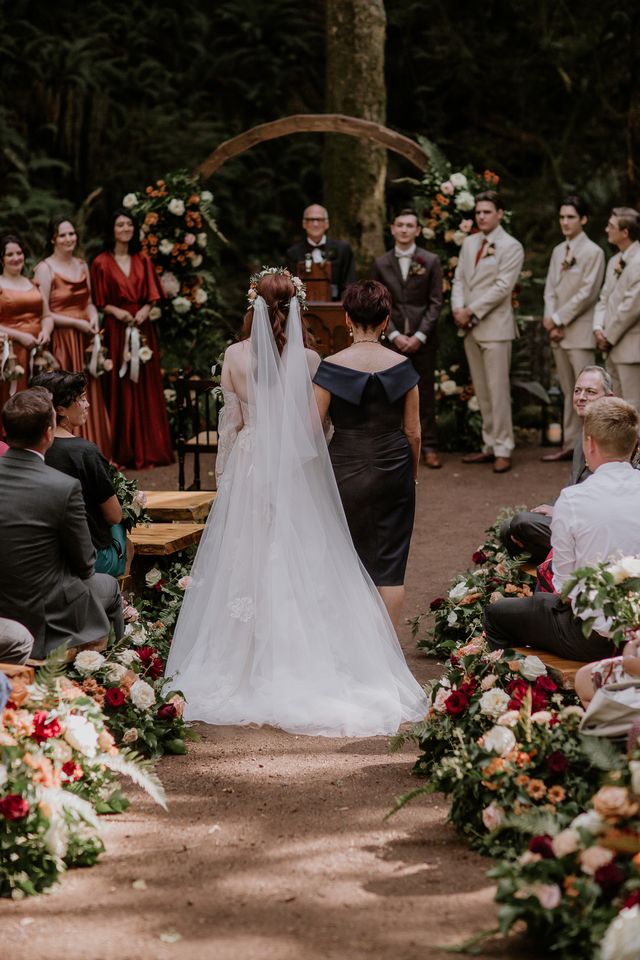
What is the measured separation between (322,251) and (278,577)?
5.59 metres

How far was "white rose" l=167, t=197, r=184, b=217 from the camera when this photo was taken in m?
11.1

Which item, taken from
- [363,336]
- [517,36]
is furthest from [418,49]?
[363,336]

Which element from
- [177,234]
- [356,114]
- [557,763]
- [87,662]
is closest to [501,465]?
[177,234]

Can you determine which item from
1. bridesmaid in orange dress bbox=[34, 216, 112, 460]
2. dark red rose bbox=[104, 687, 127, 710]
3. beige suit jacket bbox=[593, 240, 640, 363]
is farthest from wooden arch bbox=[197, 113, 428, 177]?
dark red rose bbox=[104, 687, 127, 710]

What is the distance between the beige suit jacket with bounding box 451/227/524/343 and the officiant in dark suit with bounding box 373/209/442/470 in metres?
0.28

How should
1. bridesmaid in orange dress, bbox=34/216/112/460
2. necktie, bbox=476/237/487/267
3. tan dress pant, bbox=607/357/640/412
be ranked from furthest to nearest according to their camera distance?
necktie, bbox=476/237/487/267 < tan dress pant, bbox=607/357/640/412 < bridesmaid in orange dress, bbox=34/216/112/460

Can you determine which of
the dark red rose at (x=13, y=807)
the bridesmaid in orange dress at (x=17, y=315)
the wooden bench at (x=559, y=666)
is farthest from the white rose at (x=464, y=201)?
the dark red rose at (x=13, y=807)

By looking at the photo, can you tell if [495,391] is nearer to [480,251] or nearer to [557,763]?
[480,251]

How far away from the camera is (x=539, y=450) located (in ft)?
37.1

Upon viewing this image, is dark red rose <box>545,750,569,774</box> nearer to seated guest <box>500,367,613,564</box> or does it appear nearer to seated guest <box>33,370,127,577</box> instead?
seated guest <box>500,367,613,564</box>

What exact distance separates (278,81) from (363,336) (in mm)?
11857

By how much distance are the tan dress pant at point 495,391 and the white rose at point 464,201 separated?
1.24 metres

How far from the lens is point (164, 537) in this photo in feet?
20.8

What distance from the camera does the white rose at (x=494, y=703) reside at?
13.7ft
